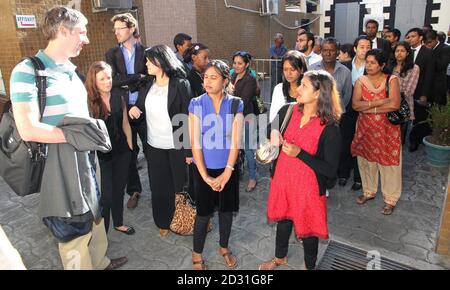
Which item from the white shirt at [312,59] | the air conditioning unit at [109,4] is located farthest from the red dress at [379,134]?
the air conditioning unit at [109,4]

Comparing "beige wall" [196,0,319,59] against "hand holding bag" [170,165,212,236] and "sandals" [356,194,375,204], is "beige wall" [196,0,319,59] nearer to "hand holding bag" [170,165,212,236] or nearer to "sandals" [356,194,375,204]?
"sandals" [356,194,375,204]

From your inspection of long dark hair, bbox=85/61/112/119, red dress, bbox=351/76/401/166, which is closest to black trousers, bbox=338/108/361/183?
red dress, bbox=351/76/401/166

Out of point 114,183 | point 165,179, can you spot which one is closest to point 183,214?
point 165,179

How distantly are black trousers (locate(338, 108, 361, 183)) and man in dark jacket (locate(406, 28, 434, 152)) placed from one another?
1.94 metres

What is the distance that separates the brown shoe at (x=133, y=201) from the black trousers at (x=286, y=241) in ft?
6.46

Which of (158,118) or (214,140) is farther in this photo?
(158,118)

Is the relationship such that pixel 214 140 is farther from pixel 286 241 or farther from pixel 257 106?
pixel 257 106

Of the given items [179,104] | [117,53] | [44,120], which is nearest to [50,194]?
[44,120]

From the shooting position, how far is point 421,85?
5.58 m

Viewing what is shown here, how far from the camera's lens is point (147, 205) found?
404 centimetres

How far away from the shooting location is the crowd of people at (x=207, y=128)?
6.77 ft

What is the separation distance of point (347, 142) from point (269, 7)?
9222 mm

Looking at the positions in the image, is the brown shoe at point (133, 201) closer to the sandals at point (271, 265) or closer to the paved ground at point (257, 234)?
the paved ground at point (257, 234)

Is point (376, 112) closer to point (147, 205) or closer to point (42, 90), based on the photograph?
point (147, 205)
